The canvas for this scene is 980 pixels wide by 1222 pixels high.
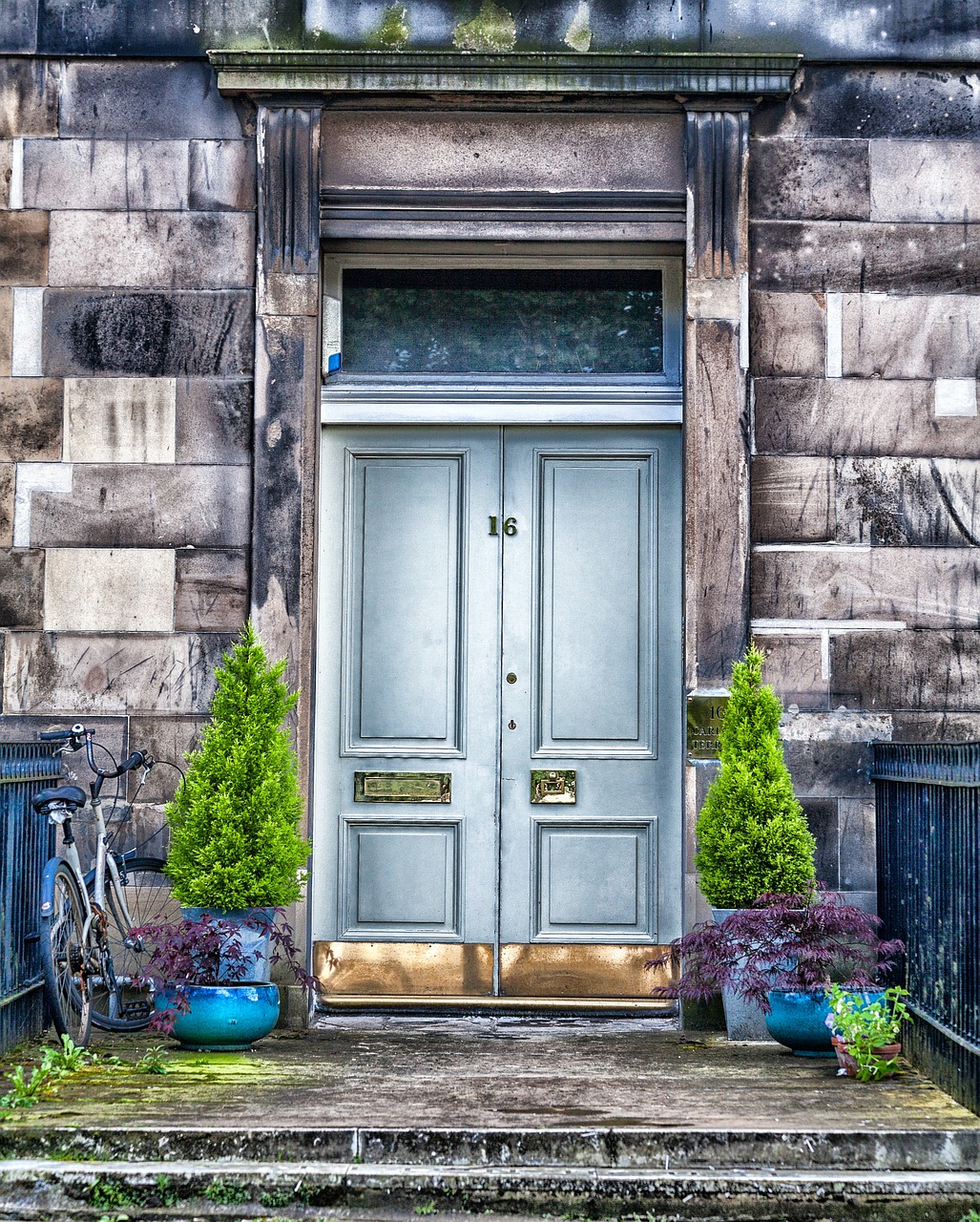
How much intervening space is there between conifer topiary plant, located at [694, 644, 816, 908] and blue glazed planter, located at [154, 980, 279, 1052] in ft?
6.64

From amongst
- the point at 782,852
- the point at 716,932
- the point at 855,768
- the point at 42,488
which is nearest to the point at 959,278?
the point at 855,768

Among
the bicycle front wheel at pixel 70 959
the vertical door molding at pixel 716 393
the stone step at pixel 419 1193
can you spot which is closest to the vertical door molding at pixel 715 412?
the vertical door molding at pixel 716 393

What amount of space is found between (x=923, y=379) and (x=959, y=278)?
0.54 m

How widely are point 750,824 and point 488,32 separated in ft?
13.3

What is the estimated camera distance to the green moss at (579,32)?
7066 millimetres

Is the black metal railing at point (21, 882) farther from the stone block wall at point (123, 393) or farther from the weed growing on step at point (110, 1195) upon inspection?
the weed growing on step at point (110, 1195)

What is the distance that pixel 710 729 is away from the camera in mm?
6781

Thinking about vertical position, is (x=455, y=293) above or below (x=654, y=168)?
below

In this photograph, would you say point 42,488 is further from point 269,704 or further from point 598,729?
point 598,729

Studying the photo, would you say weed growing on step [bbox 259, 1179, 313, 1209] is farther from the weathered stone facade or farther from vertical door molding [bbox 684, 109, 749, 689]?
vertical door molding [bbox 684, 109, 749, 689]

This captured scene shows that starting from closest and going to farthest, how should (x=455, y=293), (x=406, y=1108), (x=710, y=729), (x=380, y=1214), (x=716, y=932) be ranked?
(x=380, y=1214) → (x=406, y=1108) → (x=716, y=932) → (x=710, y=729) → (x=455, y=293)

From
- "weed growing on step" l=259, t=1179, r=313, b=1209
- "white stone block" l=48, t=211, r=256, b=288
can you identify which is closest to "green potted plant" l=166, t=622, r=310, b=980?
"weed growing on step" l=259, t=1179, r=313, b=1209

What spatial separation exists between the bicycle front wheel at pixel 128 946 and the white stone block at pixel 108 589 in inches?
45.4

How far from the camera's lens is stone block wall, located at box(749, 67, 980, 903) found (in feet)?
22.6
